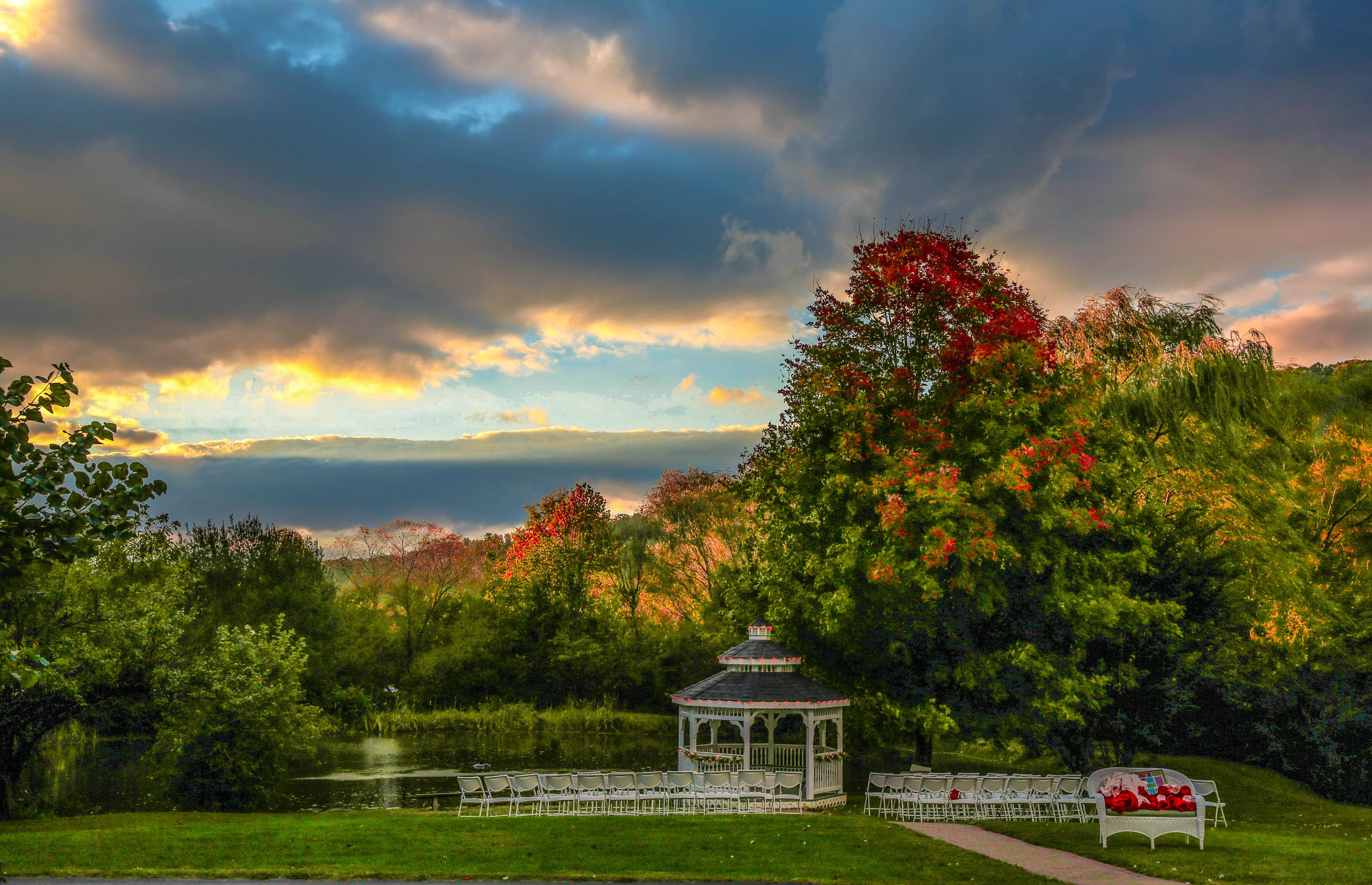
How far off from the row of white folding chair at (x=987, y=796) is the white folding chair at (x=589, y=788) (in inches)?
206

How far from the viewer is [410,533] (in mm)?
50062

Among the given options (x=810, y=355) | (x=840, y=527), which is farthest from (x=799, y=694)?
(x=810, y=355)

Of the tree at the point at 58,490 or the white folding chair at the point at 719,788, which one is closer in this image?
the tree at the point at 58,490

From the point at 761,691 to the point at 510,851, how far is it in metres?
8.16

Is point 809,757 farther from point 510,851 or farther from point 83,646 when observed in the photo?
point 83,646

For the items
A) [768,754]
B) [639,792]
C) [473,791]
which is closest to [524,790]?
[473,791]

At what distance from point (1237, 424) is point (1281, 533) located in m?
2.97

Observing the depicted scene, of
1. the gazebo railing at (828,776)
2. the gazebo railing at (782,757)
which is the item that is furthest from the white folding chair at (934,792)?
the gazebo railing at (782,757)

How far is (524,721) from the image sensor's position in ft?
134

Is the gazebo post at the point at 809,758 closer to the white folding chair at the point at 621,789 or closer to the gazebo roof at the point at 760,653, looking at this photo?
the gazebo roof at the point at 760,653

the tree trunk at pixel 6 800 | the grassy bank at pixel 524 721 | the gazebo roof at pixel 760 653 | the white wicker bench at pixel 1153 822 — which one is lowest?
the grassy bank at pixel 524 721

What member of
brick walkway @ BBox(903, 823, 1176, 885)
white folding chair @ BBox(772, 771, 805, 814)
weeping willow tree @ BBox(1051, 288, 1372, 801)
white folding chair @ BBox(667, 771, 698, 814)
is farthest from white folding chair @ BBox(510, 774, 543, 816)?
weeping willow tree @ BBox(1051, 288, 1372, 801)

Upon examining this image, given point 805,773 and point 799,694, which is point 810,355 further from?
point 805,773

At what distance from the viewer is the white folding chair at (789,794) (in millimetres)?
19500
